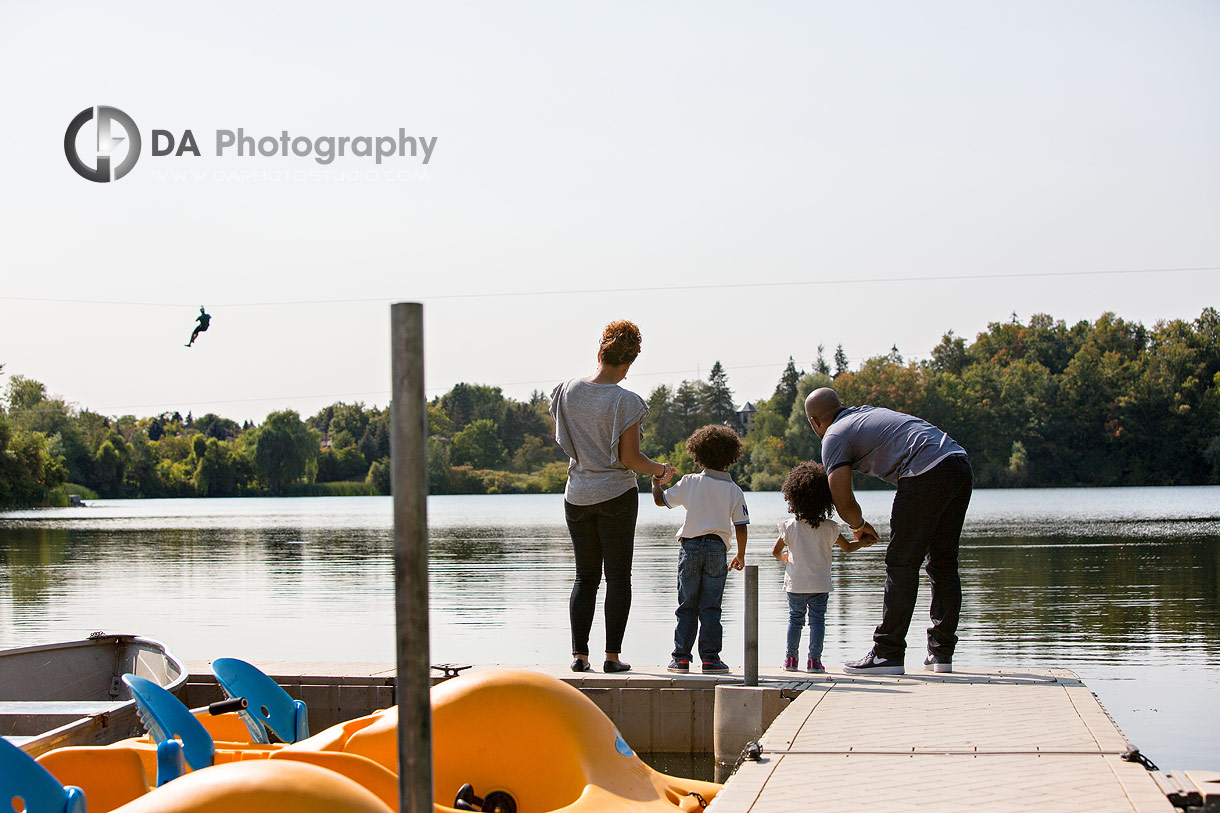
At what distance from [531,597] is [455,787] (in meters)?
14.2

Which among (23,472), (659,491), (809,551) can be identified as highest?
(659,491)

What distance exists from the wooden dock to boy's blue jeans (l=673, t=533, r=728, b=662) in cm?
95

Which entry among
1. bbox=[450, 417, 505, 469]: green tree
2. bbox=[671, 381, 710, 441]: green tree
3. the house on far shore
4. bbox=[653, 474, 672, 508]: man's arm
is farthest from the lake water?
the house on far shore

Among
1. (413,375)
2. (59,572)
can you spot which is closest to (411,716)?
(413,375)

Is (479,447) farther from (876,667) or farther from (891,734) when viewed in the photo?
(891,734)

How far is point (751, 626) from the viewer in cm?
655

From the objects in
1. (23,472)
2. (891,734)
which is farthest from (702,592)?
(23,472)

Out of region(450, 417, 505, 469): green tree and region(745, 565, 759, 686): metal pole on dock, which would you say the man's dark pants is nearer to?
region(745, 565, 759, 686): metal pole on dock

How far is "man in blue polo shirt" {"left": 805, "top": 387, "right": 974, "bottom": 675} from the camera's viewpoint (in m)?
7.05

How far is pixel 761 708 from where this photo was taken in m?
6.55

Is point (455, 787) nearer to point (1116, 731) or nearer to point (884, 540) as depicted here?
point (1116, 731)

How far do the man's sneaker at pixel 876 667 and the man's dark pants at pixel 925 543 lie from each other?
3cm

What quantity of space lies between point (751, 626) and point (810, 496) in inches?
50.7

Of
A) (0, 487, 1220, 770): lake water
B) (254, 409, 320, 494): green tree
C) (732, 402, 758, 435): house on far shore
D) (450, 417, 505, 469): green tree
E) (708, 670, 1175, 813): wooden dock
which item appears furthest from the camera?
(732, 402, 758, 435): house on far shore
